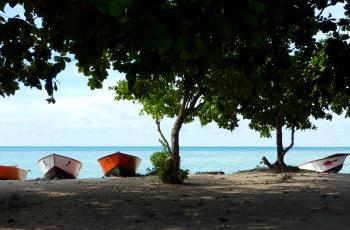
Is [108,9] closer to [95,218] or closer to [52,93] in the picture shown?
[95,218]

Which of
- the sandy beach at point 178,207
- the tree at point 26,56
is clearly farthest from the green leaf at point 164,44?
the sandy beach at point 178,207

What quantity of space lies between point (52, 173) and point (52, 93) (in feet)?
55.7

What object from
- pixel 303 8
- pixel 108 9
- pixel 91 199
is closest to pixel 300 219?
pixel 303 8

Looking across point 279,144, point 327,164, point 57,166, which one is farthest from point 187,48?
point 327,164

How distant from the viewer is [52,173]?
25859 millimetres

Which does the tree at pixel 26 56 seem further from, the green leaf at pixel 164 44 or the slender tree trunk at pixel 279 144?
the slender tree trunk at pixel 279 144

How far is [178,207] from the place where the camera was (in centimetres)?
1006

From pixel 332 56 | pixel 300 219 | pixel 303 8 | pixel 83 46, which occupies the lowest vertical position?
pixel 300 219

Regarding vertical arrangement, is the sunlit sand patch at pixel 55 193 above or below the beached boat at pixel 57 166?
below

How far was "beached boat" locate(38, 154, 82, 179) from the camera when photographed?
25.8 meters

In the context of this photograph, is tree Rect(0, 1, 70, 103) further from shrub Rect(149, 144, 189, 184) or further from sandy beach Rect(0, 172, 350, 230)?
shrub Rect(149, 144, 189, 184)

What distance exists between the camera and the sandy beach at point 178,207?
819 cm

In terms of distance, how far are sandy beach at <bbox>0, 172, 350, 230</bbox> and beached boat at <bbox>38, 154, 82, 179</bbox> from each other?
38.7ft

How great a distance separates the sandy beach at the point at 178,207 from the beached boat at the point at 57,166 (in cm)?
1179
